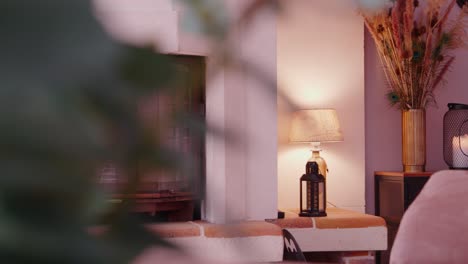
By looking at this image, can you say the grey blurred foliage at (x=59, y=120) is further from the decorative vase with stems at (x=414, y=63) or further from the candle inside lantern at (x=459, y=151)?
the candle inside lantern at (x=459, y=151)

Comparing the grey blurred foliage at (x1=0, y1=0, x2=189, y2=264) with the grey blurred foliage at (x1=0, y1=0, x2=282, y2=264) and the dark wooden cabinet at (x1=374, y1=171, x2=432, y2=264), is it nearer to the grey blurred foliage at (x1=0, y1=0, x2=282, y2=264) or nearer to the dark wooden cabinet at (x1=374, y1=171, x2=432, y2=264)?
the grey blurred foliage at (x1=0, y1=0, x2=282, y2=264)

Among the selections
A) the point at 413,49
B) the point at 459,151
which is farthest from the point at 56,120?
the point at 459,151

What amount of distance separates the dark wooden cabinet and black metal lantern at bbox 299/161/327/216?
566 millimetres

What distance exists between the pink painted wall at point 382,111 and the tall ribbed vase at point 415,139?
24 centimetres

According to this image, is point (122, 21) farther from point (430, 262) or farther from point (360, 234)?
point (360, 234)

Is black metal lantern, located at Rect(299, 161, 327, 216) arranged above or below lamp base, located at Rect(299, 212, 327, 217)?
above

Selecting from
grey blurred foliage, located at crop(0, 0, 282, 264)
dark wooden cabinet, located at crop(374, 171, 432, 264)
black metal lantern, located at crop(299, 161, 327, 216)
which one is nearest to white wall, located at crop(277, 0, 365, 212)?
dark wooden cabinet, located at crop(374, 171, 432, 264)

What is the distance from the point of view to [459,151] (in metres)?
4.69

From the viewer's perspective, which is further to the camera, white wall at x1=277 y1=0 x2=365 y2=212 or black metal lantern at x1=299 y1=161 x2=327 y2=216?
white wall at x1=277 y1=0 x2=365 y2=212

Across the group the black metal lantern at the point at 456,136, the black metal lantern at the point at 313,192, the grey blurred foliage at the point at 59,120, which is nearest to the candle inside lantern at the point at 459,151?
the black metal lantern at the point at 456,136

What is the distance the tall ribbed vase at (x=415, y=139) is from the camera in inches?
179

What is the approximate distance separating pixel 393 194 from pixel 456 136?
55cm

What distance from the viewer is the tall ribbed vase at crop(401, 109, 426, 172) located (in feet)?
14.9

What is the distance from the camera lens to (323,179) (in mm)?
4113
